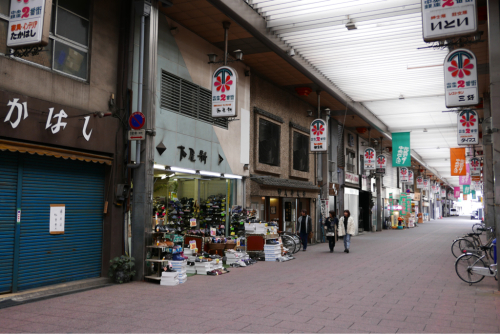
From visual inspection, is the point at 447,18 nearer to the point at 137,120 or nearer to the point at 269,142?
the point at 137,120

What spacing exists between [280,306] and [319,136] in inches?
499

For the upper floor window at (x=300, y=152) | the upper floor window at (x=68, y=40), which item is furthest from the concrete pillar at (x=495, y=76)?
the upper floor window at (x=300, y=152)

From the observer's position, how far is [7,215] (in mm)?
7984

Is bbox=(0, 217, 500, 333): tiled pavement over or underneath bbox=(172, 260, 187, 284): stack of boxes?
underneath

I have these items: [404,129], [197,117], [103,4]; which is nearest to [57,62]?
[103,4]

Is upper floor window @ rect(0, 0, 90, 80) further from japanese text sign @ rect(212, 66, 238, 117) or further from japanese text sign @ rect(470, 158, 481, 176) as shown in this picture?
japanese text sign @ rect(470, 158, 481, 176)

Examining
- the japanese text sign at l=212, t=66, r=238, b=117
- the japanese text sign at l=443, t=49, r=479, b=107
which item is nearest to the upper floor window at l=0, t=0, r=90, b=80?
the japanese text sign at l=212, t=66, r=238, b=117

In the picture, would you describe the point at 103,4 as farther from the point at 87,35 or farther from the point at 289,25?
the point at 289,25

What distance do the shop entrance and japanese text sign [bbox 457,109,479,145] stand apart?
16289 mm

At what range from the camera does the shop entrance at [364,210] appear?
34.0 m

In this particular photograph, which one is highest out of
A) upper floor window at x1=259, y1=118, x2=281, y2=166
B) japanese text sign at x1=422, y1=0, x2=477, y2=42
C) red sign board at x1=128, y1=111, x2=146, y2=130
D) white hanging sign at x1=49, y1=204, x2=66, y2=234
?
japanese text sign at x1=422, y1=0, x2=477, y2=42

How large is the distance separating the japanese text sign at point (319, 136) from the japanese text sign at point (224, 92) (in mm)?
7768

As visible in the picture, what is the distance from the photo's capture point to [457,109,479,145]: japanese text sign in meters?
17.8

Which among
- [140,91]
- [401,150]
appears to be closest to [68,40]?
[140,91]
